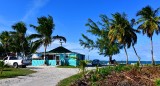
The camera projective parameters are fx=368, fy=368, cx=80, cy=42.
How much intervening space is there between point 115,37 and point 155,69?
156 feet

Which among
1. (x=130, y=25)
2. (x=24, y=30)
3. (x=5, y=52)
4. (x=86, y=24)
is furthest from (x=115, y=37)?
(x=5, y=52)

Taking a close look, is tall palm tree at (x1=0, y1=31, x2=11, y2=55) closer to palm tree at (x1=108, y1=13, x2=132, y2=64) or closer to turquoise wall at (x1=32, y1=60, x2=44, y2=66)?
turquoise wall at (x1=32, y1=60, x2=44, y2=66)

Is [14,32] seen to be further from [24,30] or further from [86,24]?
[86,24]

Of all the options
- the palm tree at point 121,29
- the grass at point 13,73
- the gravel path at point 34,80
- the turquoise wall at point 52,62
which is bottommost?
the gravel path at point 34,80

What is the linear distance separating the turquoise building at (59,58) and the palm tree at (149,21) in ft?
41.2

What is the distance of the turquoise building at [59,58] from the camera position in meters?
64.5

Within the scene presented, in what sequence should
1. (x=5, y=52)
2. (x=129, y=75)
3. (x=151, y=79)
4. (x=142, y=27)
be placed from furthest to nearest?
(x=5, y=52), (x=142, y=27), (x=129, y=75), (x=151, y=79)

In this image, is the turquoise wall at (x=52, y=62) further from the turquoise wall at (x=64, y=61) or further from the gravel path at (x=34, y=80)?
the gravel path at (x=34, y=80)

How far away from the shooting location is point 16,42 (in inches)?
3285

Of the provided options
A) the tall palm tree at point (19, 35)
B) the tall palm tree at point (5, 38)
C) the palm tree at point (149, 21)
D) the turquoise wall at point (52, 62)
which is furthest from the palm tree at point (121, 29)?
the tall palm tree at point (5, 38)

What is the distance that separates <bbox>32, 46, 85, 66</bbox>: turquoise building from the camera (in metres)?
64.5

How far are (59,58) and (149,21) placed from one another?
17383 millimetres

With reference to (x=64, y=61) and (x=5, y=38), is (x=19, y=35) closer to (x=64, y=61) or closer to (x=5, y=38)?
(x=5, y=38)

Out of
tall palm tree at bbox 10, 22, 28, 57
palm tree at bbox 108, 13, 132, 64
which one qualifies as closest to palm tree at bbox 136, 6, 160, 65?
palm tree at bbox 108, 13, 132, 64
